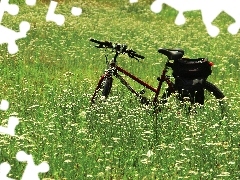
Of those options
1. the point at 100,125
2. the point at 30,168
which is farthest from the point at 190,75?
the point at 30,168

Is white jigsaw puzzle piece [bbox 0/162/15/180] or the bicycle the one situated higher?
the bicycle

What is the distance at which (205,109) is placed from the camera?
10922mm

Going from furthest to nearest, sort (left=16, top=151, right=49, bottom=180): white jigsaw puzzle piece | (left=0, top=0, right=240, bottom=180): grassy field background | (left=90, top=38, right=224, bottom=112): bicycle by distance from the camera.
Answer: (left=90, top=38, right=224, bottom=112): bicycle, (left=0, top=0, right=240, bottom=180): grassy field background, (left=16, top=151, right=49, bottom=180): white jigsaw puzzle piece

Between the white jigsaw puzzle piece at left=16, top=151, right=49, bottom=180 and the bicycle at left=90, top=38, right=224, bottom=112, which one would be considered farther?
the bicycle at left=90, top=38, right=224, bottom=112

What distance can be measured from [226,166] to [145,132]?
143 centimetres

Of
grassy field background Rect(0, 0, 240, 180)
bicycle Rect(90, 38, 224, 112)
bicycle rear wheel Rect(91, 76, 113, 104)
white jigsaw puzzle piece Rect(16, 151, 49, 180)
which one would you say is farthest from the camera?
bicycle Rect(90, 38, 224, 112)

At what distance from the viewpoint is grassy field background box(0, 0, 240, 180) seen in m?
8.03

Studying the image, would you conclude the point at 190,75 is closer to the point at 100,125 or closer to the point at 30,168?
the point at 100,125

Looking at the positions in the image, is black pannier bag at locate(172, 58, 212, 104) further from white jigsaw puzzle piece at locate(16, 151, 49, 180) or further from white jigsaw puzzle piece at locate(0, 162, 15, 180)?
white jigsaw puzzle piece at locate(0, 162, 15, 180)

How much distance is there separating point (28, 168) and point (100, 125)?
2.59 metres

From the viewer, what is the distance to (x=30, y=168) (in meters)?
7.39

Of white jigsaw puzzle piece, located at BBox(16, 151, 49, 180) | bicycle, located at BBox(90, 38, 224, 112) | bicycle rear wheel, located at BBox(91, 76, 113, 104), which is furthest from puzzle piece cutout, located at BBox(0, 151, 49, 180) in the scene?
bicycle, located at BBox(90, 38, 224, 112)

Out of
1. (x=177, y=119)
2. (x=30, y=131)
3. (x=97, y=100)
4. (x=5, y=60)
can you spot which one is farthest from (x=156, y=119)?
(x=5, y=60)

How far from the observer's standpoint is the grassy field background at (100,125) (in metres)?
8.03
